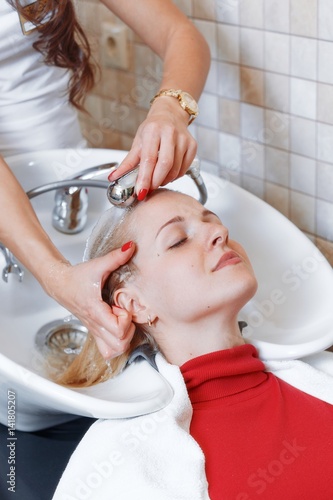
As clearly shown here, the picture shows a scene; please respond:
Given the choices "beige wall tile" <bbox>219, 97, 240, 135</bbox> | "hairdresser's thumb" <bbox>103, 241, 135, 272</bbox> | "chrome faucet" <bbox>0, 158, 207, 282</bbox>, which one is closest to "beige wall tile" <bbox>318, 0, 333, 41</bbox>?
"beige wall tile" <bbox>219, 97, 240, 135</bbox>

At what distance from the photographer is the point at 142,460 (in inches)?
48.1

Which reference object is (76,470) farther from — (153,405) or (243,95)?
Answer: (243,95)

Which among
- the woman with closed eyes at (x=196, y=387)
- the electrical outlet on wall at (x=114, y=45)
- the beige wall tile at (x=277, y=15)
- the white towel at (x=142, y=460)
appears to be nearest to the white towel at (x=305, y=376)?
the woman with closed eyes at (x=196, y=387)

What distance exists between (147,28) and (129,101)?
587 millimetres

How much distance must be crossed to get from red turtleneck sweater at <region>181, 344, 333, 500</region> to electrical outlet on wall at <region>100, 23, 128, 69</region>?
1.14 m

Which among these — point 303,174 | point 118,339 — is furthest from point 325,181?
point 118,339

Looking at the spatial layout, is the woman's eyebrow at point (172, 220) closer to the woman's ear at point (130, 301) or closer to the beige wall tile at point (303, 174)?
the woman's ear at point (130, 301)

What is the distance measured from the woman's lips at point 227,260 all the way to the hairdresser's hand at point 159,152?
0.17 meters

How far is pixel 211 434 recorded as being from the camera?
1.30 meters

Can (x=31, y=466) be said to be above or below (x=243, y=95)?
below

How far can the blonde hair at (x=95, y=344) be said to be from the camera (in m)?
1.39

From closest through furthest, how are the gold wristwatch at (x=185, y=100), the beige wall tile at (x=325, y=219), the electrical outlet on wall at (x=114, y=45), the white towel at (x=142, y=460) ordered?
1. the white towel at (x=142, y=460)
2. the gold wristwatch at (x=185, y=100)
3. the beige wall tile at (x=325, y=219)
4. the electrical outlet on wall at (x=114, y=45)

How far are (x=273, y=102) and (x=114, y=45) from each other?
0.62 m

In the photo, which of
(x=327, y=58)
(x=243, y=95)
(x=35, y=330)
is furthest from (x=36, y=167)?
(x=327, y=58)
